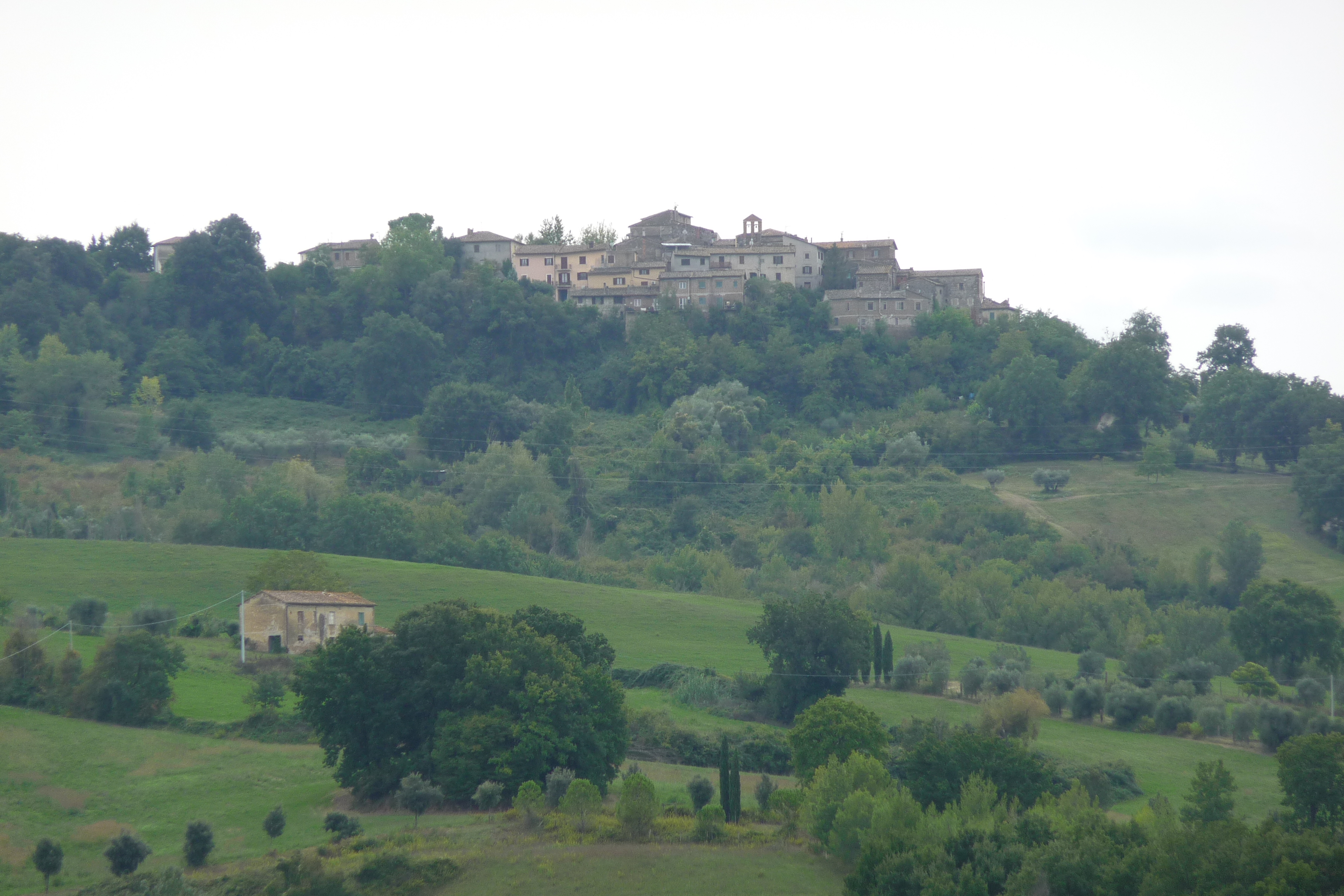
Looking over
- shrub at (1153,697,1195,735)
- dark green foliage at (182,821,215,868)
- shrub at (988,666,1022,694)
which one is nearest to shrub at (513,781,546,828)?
dark green foliage at (182,821,215,868)

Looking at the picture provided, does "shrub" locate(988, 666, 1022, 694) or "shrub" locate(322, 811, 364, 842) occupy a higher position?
"shrub" locate(988, 666, 1022, 694)

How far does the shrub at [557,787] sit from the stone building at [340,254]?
3139 inches

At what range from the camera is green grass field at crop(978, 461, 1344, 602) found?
73500mm

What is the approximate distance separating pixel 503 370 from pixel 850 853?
6844 centimetres

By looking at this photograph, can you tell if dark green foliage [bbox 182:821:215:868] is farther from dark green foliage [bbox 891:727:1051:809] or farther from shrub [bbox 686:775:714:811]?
dark green foliage [bbox 891:727:1051:809]

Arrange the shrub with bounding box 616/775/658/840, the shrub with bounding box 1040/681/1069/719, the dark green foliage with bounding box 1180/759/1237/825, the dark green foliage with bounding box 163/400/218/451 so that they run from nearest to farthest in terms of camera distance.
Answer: the shrub with bounding box 616/775/658/840 → the dark green foliage with bounding box 1180/759/1237/825 → the shrub with bounding box 1040/681/1069/719 → the dark green foliage with bounding box 163/400/218/451

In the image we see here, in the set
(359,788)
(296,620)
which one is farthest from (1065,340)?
(359,788)

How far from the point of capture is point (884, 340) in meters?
95.6

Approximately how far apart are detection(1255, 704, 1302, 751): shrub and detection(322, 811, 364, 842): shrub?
27.7 m

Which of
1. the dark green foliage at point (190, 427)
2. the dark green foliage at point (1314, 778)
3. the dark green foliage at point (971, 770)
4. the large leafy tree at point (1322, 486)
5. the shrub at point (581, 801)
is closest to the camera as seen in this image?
the dark green foliage at point (1314, 778)

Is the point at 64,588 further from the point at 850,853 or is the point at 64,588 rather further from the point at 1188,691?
the point at 1188,691

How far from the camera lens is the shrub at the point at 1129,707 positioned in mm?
46406

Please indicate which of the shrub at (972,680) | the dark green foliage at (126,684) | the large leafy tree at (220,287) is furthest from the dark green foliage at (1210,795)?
the large leafy tree at (220,287)

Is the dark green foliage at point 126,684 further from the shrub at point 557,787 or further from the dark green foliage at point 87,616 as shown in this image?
the shrub at point 557,787
